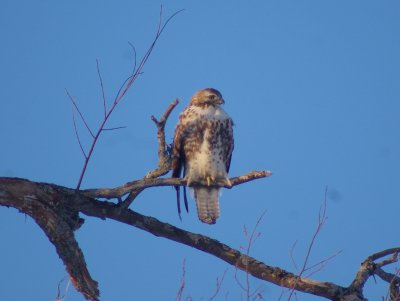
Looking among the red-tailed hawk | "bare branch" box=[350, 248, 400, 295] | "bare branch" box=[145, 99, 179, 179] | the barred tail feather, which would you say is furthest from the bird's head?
"bare branch" box=[350, 248, 400, 295]

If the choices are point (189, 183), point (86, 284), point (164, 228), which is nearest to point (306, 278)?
point (164, 228)

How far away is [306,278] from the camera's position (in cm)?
406

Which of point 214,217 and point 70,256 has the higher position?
point 214,217

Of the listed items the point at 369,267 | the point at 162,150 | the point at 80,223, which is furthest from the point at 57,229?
the point at 369,267

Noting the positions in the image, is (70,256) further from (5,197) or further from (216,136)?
(216,136)

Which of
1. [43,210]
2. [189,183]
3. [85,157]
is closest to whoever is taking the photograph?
[85,157]

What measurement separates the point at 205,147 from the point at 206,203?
23.8 inches

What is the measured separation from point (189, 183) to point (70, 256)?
95.1 inches

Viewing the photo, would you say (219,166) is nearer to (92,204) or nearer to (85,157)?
(92,204)

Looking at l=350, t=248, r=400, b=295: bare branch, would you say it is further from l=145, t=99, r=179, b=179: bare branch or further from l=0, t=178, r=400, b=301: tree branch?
l=145, t=99, r=179, b=179: bare branch

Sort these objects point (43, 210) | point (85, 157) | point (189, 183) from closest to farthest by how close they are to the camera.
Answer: point (85, 157)
point (43, 210)
point (189, 183)

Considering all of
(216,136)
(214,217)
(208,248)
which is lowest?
(208,248)

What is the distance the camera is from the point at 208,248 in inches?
163

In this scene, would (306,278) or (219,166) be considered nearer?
(306,278)
